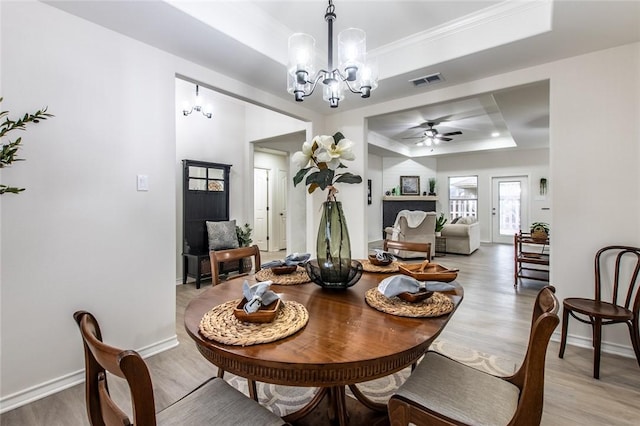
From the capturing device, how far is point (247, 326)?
1033 mm

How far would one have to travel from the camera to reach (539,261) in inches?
152

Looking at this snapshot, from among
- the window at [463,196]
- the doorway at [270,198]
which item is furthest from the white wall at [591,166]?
the window at [463,196]

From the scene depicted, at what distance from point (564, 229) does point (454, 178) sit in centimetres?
728

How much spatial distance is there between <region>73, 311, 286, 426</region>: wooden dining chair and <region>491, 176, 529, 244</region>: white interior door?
9.20m

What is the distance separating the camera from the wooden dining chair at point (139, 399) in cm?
65

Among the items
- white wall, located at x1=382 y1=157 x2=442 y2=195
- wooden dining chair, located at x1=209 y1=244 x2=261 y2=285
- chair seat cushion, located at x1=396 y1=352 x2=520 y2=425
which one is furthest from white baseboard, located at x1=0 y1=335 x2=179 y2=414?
white wall, located at x1=382 y1=157 x2=442 y2=195

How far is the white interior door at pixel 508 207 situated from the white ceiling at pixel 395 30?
6722mm

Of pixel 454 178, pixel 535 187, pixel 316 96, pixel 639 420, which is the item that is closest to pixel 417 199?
pixel 454 178

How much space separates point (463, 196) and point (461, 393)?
9.16 metres

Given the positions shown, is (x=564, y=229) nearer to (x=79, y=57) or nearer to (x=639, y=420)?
(x=639, y=420)

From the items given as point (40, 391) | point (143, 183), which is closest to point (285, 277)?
point (143, 183)

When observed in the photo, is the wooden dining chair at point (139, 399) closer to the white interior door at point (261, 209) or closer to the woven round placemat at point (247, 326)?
the woven round placemat at point (247, 326)

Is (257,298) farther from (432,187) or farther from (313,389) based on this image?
(432,187)

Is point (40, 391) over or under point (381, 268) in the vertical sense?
under
